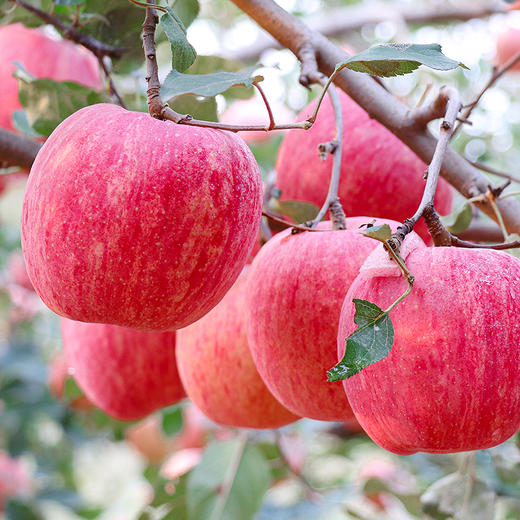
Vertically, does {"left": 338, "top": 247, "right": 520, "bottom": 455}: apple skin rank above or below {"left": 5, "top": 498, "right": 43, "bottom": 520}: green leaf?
above

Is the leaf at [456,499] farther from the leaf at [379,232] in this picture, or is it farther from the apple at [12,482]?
the apple at [12,482]

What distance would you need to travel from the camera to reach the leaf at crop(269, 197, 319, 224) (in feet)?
2.53

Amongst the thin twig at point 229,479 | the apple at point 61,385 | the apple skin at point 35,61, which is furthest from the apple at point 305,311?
the apple at point 61,385

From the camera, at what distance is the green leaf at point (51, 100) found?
0.80 metres

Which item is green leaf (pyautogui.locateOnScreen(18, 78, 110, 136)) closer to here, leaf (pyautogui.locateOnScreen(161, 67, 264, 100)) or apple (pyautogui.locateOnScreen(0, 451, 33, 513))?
leaf (pyautogui.locateOnScreen(161, 67, 264, 100))

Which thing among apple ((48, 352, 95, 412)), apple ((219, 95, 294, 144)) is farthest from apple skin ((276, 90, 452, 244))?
apple ((48, 352, 95, 412))

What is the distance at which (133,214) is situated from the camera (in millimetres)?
494

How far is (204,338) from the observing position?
0.84m

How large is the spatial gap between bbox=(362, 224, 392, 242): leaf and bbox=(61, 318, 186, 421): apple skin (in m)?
0.57

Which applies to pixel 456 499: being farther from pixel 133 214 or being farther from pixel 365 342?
pixel 133 214

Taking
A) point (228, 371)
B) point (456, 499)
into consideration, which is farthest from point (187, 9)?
point (456, 499)

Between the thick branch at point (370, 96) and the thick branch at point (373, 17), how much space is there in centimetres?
125

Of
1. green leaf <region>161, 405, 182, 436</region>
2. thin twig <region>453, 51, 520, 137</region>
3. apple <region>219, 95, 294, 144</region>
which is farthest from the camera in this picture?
apple <region>219, 95, 294, 144</region>

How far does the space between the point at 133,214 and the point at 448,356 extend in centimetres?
26
